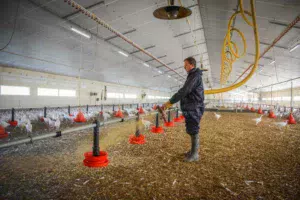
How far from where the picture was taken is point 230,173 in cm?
261

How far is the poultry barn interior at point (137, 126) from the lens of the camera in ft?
7.47

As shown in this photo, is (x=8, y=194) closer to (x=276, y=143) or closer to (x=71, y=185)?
(x=71, y=185)

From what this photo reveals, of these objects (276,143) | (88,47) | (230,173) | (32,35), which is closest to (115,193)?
(230,173)

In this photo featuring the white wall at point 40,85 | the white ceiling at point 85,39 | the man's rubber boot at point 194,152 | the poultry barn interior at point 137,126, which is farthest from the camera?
the white wall at point 40,85

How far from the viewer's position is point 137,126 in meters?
4.26

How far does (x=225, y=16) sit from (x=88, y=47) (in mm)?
6881

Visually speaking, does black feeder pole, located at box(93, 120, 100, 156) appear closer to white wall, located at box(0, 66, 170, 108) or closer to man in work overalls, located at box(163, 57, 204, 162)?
man in work overalls, located at box(163, 57, 204, 162)

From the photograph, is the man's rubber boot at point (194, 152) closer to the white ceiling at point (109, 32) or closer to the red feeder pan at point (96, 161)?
the red feeder pan at point (96, 161)

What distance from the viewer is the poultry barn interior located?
228cm

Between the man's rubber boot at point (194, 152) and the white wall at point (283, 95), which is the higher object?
the white wall at point (283, 95)

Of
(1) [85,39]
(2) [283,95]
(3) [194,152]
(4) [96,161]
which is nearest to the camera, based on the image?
(4) [96,161]

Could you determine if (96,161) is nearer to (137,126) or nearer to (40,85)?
(137,126)

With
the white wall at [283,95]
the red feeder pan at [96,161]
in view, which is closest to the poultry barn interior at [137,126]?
the red feeder pan at [96,161]

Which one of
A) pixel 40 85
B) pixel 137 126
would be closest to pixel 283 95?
pixel 137 126
